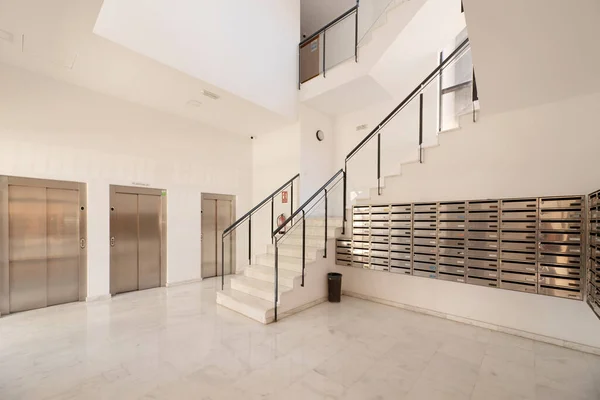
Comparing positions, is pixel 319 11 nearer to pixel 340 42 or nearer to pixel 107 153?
pixel 340 42

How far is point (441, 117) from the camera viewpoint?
4480mm

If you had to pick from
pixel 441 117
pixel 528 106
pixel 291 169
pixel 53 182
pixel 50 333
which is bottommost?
pixel 50 333

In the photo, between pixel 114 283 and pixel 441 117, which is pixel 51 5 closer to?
pixel 114 283

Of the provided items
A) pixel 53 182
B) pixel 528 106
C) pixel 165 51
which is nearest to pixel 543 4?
pixel 528 106

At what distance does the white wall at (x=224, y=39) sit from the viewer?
347 cm

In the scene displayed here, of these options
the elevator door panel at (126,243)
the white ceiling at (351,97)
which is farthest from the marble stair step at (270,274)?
the white ceiling at (351,97)

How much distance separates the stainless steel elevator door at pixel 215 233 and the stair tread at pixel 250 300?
2.02 meters

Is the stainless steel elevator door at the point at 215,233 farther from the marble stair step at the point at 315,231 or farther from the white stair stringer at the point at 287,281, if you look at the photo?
the marble stair step at the point at 315,231

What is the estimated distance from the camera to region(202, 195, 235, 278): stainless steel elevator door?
20.4 ft

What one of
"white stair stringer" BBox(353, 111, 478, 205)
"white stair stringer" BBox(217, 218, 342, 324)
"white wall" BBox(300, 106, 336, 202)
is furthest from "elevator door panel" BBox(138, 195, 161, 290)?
"white stair stringer" BBox(353, 111, 478, 205)

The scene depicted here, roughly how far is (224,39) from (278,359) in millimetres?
4751

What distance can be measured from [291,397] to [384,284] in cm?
269

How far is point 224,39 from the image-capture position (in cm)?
450

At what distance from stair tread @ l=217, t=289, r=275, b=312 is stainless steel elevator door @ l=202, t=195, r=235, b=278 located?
79.5 inches
